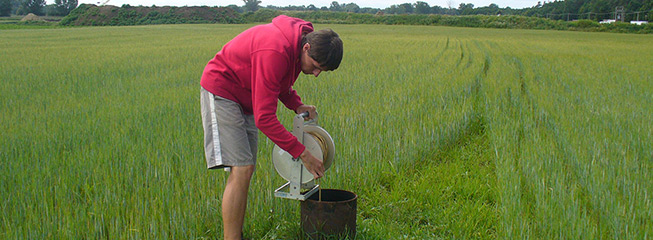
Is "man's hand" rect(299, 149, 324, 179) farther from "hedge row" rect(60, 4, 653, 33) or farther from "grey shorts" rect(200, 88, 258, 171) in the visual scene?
"hedge row" rect(60, 4, 653, 33)

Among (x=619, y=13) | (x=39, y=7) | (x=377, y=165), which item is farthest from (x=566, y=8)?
(x=377, y=165)

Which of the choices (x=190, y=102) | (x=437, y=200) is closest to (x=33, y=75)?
(x=190, y=102)

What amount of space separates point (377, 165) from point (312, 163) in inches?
59.6

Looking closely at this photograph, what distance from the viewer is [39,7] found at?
3105 inches

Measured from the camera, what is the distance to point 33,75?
9.09m

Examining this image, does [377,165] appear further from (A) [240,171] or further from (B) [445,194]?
(A) [240,171]

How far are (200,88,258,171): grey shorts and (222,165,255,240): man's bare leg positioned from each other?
0.04 m

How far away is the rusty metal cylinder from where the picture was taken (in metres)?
2.46

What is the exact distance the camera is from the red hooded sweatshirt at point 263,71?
2105 millimetres

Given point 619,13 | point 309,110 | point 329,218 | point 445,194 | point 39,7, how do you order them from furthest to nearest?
point 39,7 → point 619,13 → point 445,194 → point 309,110 → point 329,218

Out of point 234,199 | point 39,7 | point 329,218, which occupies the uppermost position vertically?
point 39,7

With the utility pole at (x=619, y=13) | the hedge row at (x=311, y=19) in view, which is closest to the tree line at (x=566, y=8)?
the utility pole at (x=619, y=13)

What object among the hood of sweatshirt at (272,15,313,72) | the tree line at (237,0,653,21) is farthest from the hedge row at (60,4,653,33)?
the hood of sweatshirt at (272,15,313,72)

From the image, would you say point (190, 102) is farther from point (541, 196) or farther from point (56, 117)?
point (541, 196)
